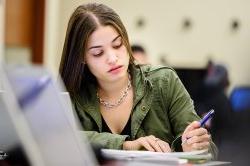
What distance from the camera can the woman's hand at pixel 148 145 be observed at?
1.26 metres

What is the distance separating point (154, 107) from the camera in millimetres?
1451

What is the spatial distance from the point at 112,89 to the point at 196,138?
353 mm

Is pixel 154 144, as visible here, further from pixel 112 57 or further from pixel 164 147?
pixel 112 57

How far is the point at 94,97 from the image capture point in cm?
148

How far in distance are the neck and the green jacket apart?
1.0 inches

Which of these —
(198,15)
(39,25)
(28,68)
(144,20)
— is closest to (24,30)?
(39,25)

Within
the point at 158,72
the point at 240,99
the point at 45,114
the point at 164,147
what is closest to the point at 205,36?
the point at 240,99

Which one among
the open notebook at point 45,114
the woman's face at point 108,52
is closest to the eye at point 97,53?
the woman's face at point 108,52

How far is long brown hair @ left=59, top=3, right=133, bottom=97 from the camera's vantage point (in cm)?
138

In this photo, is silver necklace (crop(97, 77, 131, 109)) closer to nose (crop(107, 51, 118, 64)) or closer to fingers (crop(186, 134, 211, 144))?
nose (crop(107, 51, 118, 64))

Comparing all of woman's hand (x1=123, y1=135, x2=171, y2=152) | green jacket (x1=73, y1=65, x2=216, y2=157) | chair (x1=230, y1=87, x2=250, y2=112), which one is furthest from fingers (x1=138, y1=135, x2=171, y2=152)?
chair (x1=230, y1=87, x2=250, y2=112)

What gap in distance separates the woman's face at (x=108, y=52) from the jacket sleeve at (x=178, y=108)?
150 millimetres

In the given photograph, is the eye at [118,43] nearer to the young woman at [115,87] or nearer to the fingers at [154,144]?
the young woman at [115,87]

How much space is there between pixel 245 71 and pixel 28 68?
153 inches
